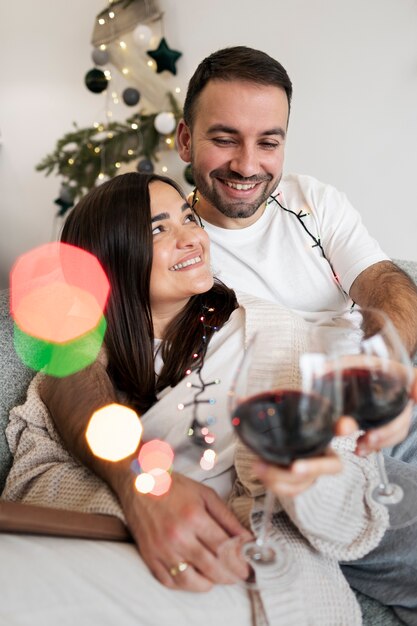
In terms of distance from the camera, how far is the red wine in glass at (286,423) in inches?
25.0

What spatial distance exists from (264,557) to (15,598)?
34 cm

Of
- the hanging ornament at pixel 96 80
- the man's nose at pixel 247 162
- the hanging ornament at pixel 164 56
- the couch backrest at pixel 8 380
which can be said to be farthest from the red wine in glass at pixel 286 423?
the hanging ornament at pixel 96 80

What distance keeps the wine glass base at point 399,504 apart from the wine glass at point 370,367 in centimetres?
20

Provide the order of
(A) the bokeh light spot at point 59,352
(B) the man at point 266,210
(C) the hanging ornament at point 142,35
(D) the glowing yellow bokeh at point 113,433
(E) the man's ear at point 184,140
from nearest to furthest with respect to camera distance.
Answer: (D) the glowing yellow bokeh at point 113,433 → (A) the bokeh light spot at point 59,352 → (B) the man at point 266,210 → (E) the man's ear at point 184,140 → (C) the hanging ornament at point 142,35

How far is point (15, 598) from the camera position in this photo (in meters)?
0.74

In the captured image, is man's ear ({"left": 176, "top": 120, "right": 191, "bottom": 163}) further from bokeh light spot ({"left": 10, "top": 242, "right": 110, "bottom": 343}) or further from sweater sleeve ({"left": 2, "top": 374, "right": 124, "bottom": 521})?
sweater sleeve ({"left": 2, "top": 374, "right": 124, "bottom": 521})

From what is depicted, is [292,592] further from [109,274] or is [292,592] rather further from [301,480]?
[109,274]

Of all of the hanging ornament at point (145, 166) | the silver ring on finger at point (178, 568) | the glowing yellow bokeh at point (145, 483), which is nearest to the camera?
the silver ring on finger at point (178, 568)

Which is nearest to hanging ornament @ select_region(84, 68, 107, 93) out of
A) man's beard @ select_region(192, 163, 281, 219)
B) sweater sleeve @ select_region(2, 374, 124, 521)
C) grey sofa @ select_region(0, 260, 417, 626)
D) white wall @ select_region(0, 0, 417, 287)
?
white wall @ select_region(0, 0, 417, 287)

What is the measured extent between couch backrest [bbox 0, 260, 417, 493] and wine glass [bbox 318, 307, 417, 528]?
0.78 m

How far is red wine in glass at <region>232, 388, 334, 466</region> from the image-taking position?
25.0 inches

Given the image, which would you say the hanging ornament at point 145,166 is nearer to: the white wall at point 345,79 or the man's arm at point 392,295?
the white wall at point 345,79

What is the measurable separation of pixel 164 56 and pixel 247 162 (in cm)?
162

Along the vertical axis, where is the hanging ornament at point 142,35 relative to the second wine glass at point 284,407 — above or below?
above
